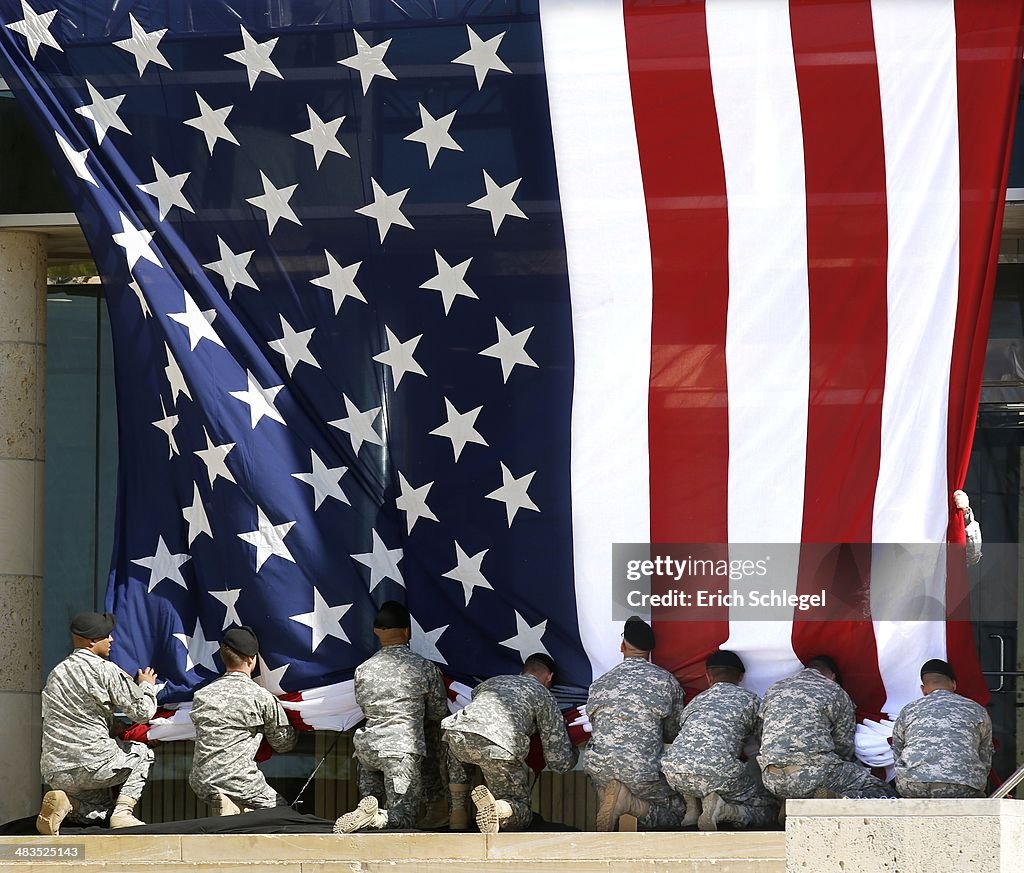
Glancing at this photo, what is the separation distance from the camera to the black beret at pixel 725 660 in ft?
33.3

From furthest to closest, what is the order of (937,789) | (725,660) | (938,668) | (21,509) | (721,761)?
(21,509) < (725,660) < (938,668) < (721,761) < (937,789)

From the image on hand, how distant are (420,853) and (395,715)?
951 millimetres

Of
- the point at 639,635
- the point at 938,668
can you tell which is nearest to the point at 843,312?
the point at 938,668

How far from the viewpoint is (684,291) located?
34.8 feet

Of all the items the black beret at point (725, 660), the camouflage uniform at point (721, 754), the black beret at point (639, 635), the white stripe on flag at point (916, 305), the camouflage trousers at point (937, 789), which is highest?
the white stripe on flag at point (916, 305)

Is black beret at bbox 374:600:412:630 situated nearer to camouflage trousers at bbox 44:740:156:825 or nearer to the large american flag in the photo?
the large american flag

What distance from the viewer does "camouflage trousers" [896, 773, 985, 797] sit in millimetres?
9391

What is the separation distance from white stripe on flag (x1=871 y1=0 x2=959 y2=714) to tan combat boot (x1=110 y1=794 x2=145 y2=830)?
15.6ft

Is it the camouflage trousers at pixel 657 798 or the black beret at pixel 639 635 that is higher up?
the black beret at pixel 639 635

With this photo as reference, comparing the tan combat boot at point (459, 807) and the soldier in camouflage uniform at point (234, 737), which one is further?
the soldier in camouflage uniform at point (234, 737)

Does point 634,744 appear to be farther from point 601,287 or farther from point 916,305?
point 916,305

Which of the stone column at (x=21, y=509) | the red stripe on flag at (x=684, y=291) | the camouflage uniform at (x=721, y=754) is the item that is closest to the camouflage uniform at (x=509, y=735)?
the camouflage uniform at (x=721, y=754)

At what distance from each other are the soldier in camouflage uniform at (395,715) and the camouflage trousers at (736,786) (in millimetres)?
1583

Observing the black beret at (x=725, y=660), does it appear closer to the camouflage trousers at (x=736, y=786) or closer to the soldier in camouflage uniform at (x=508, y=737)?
the camouflage trousers at (x=736, y=786)
